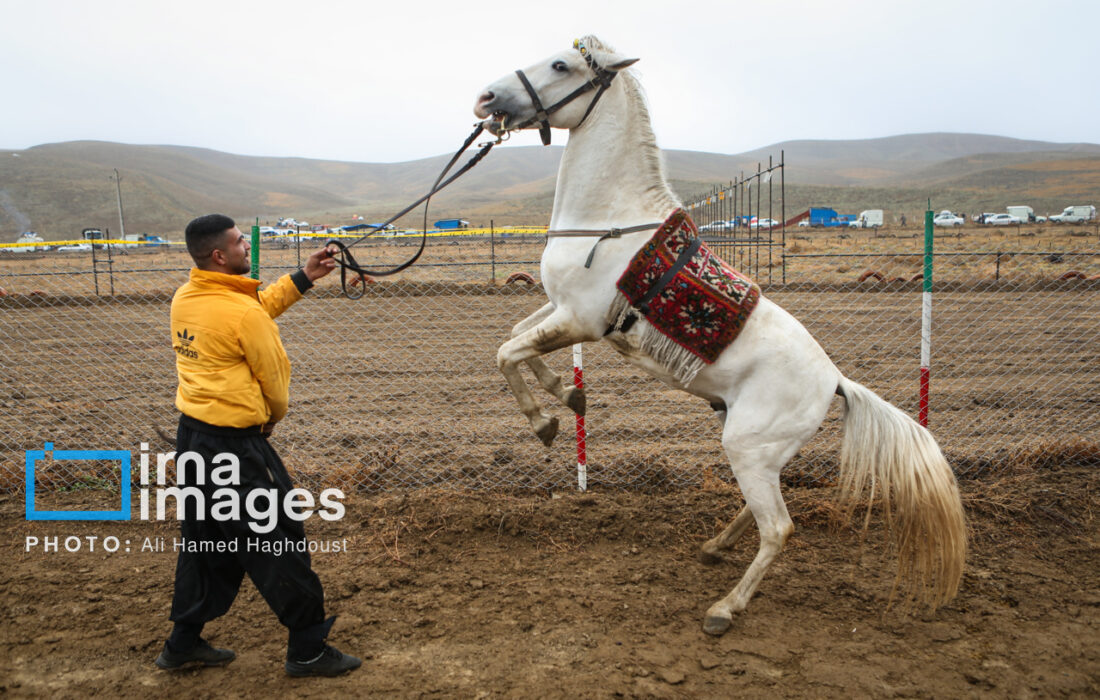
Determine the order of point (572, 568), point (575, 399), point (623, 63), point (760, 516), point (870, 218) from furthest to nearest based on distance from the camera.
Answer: point (870, 218) → point (572, 568) → point (575, 399) → point (760, 516) → point (623, 63)

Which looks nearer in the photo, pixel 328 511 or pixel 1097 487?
pixel 328 511

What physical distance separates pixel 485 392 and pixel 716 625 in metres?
5.47

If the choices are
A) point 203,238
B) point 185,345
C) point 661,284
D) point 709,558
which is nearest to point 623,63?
point 661,284

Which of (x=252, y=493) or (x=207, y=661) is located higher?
(x=252, y=493)

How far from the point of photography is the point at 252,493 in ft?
9.70

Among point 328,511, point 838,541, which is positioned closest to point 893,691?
point 838,541

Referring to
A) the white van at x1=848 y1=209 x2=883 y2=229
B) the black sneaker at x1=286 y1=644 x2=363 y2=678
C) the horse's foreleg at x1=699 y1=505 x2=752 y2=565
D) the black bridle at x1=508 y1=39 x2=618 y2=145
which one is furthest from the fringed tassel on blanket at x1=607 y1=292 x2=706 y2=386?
the white van at x1=848 y1=209 x2=883 y2=229

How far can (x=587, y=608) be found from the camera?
13.0ft

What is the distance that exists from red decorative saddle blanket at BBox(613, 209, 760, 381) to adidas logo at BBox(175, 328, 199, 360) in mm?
2103

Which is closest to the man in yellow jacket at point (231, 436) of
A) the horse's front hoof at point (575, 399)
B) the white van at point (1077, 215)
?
the horse's front hoof at point (575, 399)

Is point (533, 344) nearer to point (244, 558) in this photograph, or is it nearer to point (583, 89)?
point (583, 89)

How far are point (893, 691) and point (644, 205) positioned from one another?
2812 millimetres

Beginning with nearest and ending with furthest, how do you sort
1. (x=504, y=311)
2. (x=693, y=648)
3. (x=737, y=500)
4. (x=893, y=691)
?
(x=893, y=691), (x=693, y=648), (x=737, y=500), (x=504, y=311)

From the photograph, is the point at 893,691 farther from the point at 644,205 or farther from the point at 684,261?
the point at 644,205
